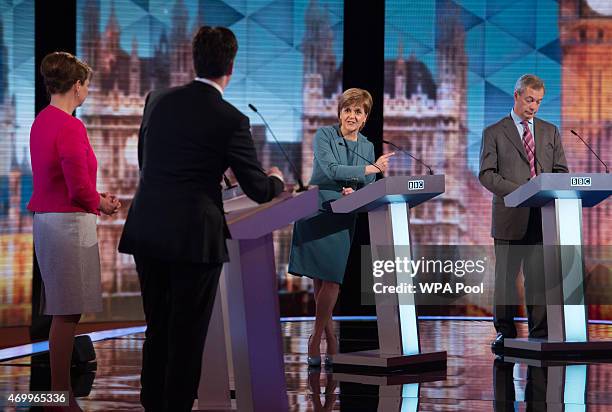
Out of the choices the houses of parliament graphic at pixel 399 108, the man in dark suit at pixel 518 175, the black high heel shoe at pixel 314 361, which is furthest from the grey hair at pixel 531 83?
the black high heel shoe at pixel 314 361

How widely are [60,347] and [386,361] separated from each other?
162 cm

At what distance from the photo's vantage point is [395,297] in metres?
4.61

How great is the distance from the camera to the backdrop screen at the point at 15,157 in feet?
22.2

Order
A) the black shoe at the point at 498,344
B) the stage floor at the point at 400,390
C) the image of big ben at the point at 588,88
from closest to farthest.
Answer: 1. the stage floor at the point at 400,390
2. the black shoe at the point at 498,344
3. the image of big ben at the point at 588,88

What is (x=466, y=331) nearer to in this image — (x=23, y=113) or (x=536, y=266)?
(x=536, y=266)

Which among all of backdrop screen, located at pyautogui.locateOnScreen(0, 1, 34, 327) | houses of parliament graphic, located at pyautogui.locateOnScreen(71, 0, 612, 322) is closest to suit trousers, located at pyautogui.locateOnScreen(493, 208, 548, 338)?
houses of parliament graphic, located at pyautogui.locateOnScreen(71, 0, 612, 322)

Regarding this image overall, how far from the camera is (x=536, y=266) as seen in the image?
548cm

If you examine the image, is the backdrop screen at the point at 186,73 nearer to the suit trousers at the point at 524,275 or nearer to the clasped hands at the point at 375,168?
the suit trousers at the point at 524,275

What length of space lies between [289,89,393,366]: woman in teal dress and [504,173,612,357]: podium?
0.96m

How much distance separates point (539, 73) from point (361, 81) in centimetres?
145

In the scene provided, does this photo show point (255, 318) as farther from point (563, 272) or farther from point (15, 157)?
point (15, 157)

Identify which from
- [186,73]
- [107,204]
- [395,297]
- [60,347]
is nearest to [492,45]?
[186,73]

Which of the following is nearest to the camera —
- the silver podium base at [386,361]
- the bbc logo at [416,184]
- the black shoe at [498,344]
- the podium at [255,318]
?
the podium at [255,318]

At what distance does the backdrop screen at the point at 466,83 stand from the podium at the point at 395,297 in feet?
9.12
